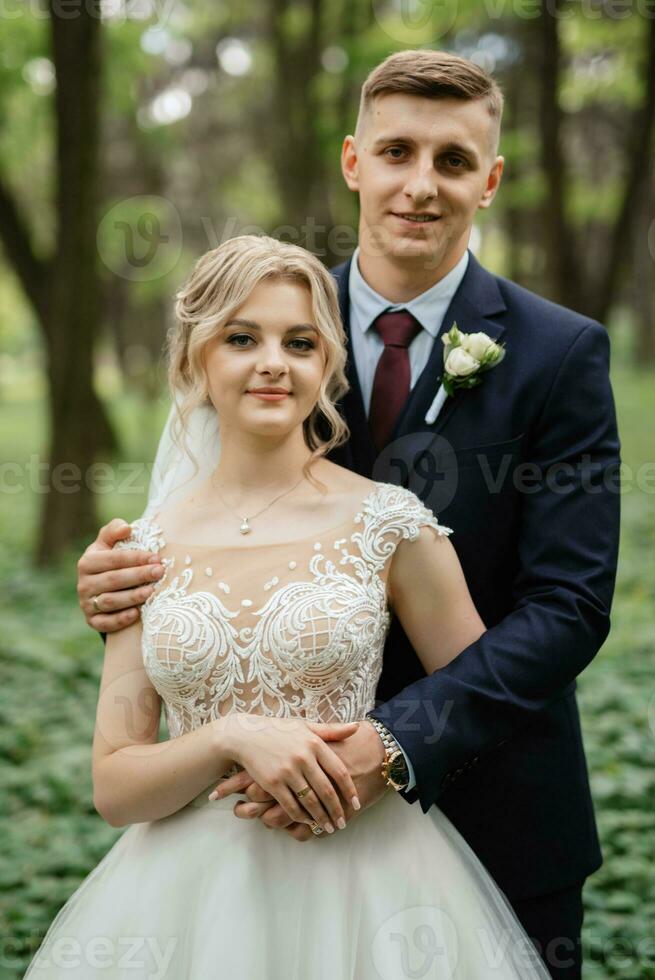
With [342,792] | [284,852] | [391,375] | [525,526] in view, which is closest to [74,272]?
[391,375]

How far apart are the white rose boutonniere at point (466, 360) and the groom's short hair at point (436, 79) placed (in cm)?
60

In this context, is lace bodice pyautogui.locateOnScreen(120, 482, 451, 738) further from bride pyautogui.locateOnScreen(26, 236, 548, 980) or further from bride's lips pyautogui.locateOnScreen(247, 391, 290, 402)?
bride's lips pyautogui.locateOnScreen(247, 391, 290, 402)

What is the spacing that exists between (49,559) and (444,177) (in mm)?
7326

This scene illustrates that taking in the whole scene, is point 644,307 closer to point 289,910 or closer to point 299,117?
point 299,117

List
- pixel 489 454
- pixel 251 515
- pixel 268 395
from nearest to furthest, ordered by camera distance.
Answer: pixel 268 395
pixel 251 515
pixel 489 454

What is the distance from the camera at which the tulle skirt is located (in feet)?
7.73

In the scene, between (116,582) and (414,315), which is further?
(414,315)

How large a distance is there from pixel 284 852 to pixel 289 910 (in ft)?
0.42

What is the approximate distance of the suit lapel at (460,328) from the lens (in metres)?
2.79

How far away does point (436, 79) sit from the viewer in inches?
106

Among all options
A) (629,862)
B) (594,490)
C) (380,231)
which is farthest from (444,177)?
(629,862)

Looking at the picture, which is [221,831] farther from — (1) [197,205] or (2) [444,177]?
(1) [197,205]

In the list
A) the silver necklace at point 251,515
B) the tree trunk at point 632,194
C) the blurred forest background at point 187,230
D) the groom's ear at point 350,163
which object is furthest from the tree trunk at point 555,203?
the silver necklace at point 251,515

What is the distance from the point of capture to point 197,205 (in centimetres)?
2320
